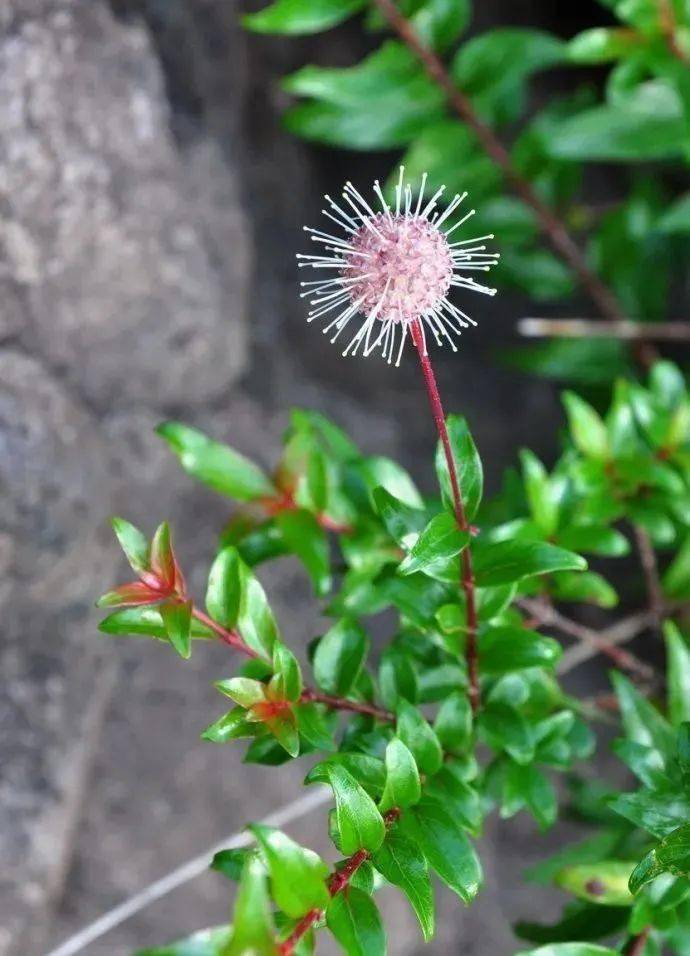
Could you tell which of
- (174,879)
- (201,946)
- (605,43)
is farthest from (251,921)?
(605,43)

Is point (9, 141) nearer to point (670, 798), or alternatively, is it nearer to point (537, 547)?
point (537, 547)

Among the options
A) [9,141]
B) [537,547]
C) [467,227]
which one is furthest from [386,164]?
[537,547]

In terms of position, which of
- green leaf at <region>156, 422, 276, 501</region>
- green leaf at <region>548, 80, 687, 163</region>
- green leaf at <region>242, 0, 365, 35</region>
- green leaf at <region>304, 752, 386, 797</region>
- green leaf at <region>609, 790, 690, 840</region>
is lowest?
green leaf at <region>609, 790, 690, 840</region>


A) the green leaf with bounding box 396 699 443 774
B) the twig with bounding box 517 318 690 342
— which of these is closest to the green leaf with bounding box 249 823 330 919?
the green leaf with bounding box 396 699 443 774

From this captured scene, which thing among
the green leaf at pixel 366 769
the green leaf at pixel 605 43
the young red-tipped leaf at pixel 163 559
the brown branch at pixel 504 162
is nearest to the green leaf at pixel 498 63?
the brown branch at pixel 504 162

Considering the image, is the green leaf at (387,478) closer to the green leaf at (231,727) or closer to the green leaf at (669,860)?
the green leaf at (231,727)

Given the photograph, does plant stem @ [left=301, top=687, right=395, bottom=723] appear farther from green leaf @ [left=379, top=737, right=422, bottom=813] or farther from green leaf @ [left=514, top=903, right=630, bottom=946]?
green leaf @ [left=514, top=903, right=630, bottom=946]
